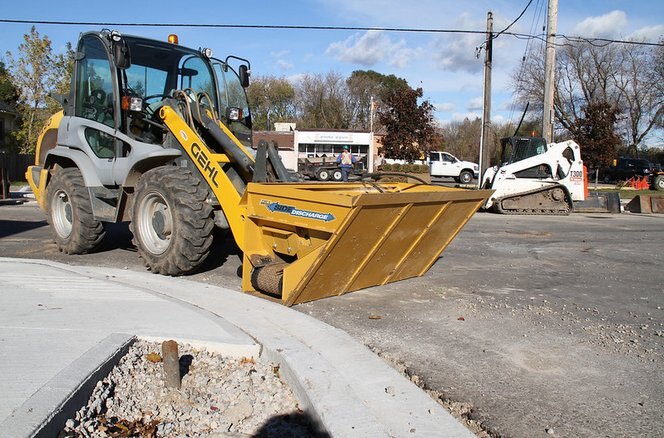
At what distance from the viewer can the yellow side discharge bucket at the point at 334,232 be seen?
5586 millimetres

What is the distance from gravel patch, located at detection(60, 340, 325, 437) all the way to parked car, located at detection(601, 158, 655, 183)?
41700 mm

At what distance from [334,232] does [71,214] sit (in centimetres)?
495

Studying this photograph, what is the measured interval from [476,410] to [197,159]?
14.7 feet

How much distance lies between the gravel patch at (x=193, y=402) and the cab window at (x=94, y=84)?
15.5 feet

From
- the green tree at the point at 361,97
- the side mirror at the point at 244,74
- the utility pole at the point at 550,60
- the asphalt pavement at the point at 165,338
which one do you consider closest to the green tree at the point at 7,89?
the utility pole at the point at 550,60

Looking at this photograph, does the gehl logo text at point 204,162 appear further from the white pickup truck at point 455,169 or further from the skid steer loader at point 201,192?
the white pickup truck at point 455,169

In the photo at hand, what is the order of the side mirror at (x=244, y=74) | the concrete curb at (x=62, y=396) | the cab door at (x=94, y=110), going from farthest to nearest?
the side mirror at (x=244, y=74) < the cab door at (x=94, y=110) < the concrete curb at (x=62, y=396)

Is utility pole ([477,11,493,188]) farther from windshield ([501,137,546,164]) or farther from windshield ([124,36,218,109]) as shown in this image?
windshield ([124,36,218,109])

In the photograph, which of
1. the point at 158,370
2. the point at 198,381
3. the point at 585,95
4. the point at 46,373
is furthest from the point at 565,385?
the point at 585,95

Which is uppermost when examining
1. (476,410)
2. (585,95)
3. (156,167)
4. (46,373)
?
(585,95)

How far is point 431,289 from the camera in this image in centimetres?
695

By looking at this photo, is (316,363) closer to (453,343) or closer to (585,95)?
(453,343)

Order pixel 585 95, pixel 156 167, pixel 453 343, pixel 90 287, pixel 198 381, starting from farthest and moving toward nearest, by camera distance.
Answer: pixel 585 95, pixel 156 167, pixel 90 287, pixel 453 343, pixel 198 381

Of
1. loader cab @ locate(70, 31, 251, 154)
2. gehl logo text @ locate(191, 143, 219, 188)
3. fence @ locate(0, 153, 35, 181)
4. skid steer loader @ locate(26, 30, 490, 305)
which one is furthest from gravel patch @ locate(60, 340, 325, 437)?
fence @ locate(0, 153, 35, 181)
